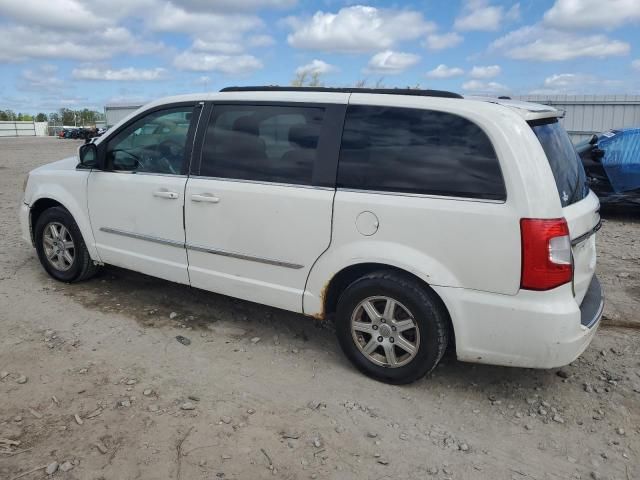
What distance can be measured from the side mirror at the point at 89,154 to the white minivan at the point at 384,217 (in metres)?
0.37

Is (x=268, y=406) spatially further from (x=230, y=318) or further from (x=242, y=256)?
(x=230, y=318)

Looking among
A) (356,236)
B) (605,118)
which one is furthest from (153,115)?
(605,118)

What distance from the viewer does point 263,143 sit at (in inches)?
153

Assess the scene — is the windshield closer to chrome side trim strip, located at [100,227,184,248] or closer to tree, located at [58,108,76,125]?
chrome side trim strip, located at [100,227,184,248]

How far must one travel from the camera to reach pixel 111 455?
2.81 metres

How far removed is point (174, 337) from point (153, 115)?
182cm

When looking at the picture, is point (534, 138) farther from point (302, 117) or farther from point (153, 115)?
point (153, 115)

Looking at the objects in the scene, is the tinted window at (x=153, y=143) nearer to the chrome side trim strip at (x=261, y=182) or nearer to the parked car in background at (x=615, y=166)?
the chrome side trim strip at (x=261, y=182)

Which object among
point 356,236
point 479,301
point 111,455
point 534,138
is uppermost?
point 534,138

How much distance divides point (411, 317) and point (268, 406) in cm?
101

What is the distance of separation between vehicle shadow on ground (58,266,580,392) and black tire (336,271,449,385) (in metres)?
0.18

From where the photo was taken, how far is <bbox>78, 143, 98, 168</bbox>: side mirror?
15.4ft

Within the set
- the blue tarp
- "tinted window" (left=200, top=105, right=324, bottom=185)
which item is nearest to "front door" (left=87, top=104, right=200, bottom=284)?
"tinted window" (left=200, top=105, right=324, bottom=185)

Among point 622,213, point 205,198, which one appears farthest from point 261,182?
point 622,213
